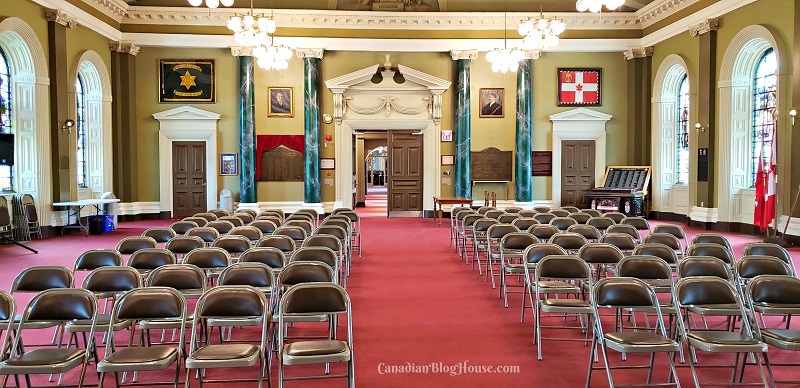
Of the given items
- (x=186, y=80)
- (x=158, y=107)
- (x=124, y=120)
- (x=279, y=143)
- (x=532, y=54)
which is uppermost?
(x=532, y=54)

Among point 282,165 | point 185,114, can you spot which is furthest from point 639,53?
point 185,114

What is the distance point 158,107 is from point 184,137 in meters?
1.07

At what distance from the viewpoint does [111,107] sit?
16844 mm

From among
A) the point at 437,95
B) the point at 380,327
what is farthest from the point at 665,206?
the point at 380,327

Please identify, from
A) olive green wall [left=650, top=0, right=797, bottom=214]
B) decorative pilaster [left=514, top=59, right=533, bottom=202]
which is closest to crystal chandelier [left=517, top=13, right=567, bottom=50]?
olive green wall [left=650, top=0, right=797, bottom=214]

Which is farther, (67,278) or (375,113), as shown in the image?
(375,113)

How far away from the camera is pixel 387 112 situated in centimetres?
1820

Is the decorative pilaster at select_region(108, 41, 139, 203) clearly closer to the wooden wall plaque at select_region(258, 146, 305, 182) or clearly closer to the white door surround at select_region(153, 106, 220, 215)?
the white door surround at select_region(153, 106, 220, 215)

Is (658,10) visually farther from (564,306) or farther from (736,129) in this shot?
(564,306)

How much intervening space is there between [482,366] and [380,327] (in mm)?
1447

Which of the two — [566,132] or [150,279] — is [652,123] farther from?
[150,279]

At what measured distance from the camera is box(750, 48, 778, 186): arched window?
44.0 ft

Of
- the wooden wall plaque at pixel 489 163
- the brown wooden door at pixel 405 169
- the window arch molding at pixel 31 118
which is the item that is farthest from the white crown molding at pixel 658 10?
the window arch molding at pixel 31 118

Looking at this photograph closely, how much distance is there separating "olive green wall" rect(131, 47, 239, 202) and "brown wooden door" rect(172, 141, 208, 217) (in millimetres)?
480
